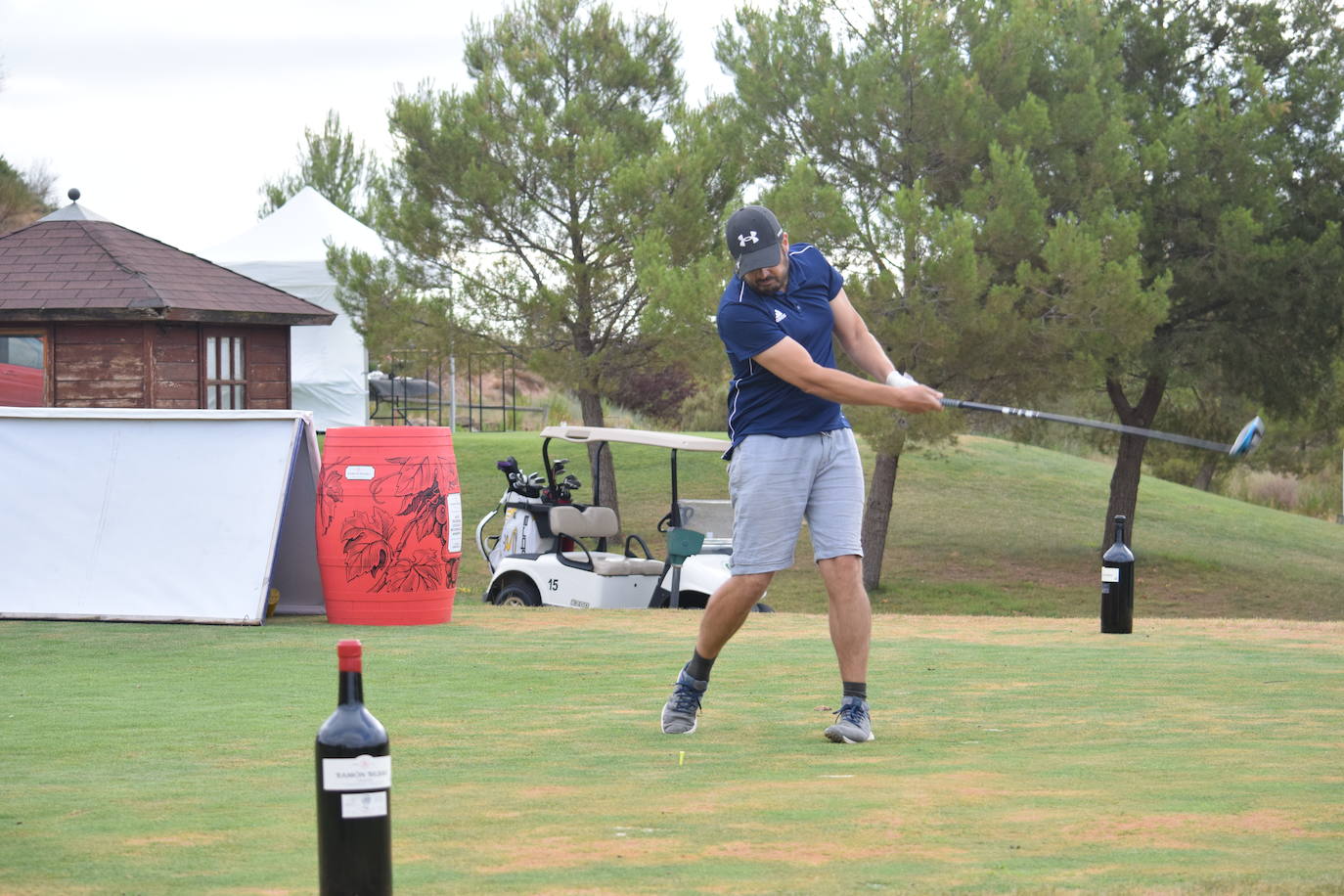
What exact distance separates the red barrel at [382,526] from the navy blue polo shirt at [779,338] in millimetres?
5190

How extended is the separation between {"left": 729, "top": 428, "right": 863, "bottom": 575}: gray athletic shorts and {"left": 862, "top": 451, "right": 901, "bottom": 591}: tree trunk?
64.7ft

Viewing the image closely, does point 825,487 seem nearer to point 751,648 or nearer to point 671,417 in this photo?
point 751,648

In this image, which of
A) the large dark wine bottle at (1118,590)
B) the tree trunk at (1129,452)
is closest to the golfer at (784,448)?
the large dark wine bottle at (1118,590)

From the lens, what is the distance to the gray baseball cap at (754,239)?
633 cm

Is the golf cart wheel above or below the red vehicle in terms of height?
below

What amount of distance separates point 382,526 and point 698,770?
20.4ft

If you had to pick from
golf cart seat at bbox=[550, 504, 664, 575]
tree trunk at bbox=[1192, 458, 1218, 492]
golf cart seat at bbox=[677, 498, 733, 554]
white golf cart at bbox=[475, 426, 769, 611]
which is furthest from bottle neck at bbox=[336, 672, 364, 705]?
tree trunk at bbox=[1192, 458, 1218, 492]

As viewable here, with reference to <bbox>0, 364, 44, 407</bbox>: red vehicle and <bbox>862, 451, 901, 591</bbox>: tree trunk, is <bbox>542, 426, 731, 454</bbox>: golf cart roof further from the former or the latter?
<bbox>862, 451, 901, 591</bbox>: tree trunk

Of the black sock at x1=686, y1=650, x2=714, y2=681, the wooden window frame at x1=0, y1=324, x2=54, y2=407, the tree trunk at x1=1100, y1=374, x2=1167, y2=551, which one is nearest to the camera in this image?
the black sock at x1=686, y1=650, x2=714, y2=681

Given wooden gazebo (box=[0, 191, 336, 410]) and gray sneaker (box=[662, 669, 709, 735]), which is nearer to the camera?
gray sneaker (box=[662, 669, 709, 735])

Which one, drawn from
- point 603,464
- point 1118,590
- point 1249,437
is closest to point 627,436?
point 1118,590

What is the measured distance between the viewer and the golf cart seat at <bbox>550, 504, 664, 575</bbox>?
15234 millimetres

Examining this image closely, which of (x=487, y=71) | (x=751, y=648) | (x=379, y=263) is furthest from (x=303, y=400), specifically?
(x=751, y=648)

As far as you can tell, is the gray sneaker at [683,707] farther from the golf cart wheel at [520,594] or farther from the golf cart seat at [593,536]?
the golf cart wheel at [520,594]
